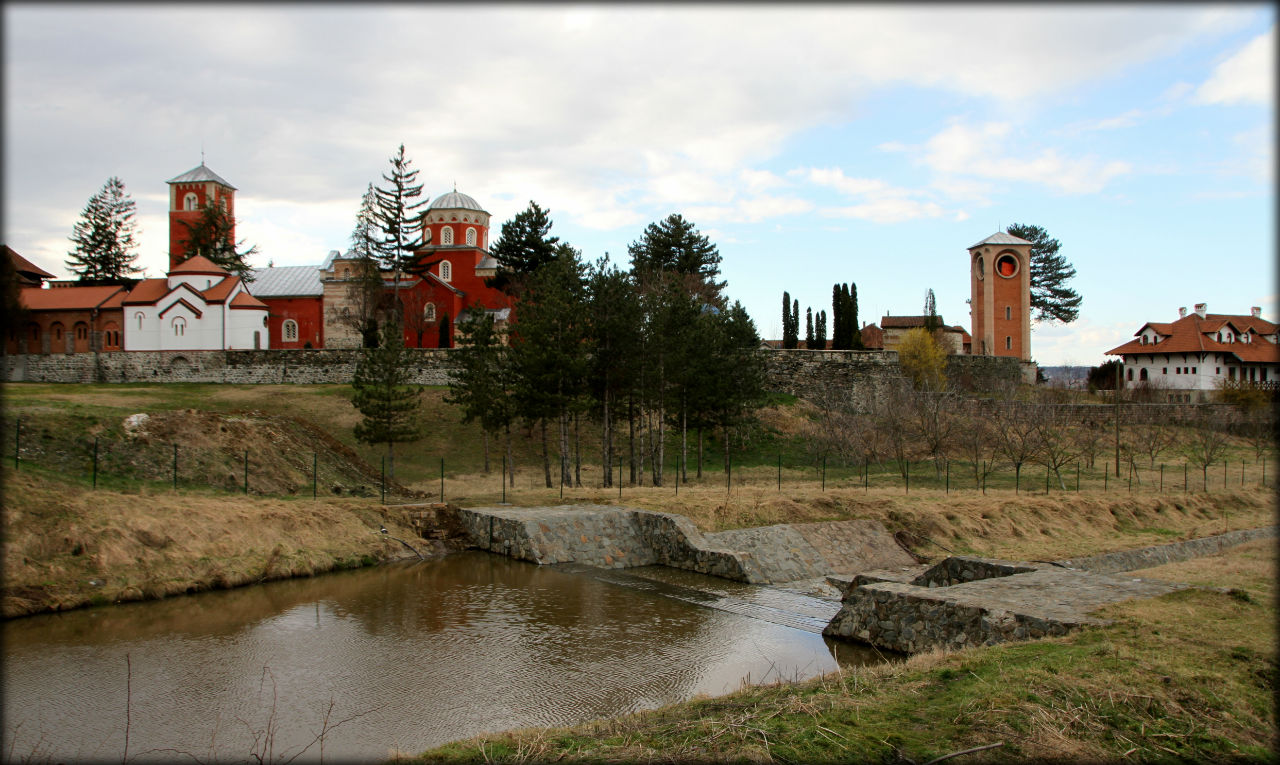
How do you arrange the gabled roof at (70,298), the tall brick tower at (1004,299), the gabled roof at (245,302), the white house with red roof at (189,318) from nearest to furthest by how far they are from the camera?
1. the white house with red roof at (189,318)
2. the gabled roof at (245,302)
3. the gabled roof at (70,298)
4. the tall brick tower at (1004,299)

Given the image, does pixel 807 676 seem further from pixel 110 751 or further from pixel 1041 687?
pixel 110 751

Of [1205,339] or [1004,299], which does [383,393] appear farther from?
[1205,339]

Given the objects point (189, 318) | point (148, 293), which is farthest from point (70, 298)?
point (189, 318)

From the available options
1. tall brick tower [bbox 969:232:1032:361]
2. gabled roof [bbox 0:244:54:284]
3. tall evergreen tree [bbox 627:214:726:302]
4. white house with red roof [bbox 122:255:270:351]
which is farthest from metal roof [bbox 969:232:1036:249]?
gabled roof [bbox 0:244:54:284]

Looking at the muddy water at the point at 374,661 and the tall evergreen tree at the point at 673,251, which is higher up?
the tall evergreen tree at the point at 673,251

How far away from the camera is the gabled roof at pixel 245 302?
4703 centimetres

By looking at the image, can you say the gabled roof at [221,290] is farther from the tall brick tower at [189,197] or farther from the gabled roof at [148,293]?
the tall brick tower at [189,197]

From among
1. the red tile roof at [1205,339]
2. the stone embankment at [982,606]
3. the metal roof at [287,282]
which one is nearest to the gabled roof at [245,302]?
the metal roof at [287,282]

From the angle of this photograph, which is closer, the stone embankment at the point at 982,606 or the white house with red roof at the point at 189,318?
the stone embankment at the point at 982,606

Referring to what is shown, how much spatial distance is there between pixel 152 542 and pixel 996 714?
52.0 ft

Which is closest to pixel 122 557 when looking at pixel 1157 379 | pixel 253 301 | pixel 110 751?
pixel 110 751

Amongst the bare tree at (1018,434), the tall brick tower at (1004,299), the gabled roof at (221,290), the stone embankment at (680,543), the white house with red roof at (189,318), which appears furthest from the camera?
the tall brick tower at (1004,299)

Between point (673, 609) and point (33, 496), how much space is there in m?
12.7

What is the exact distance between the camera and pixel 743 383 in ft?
110
